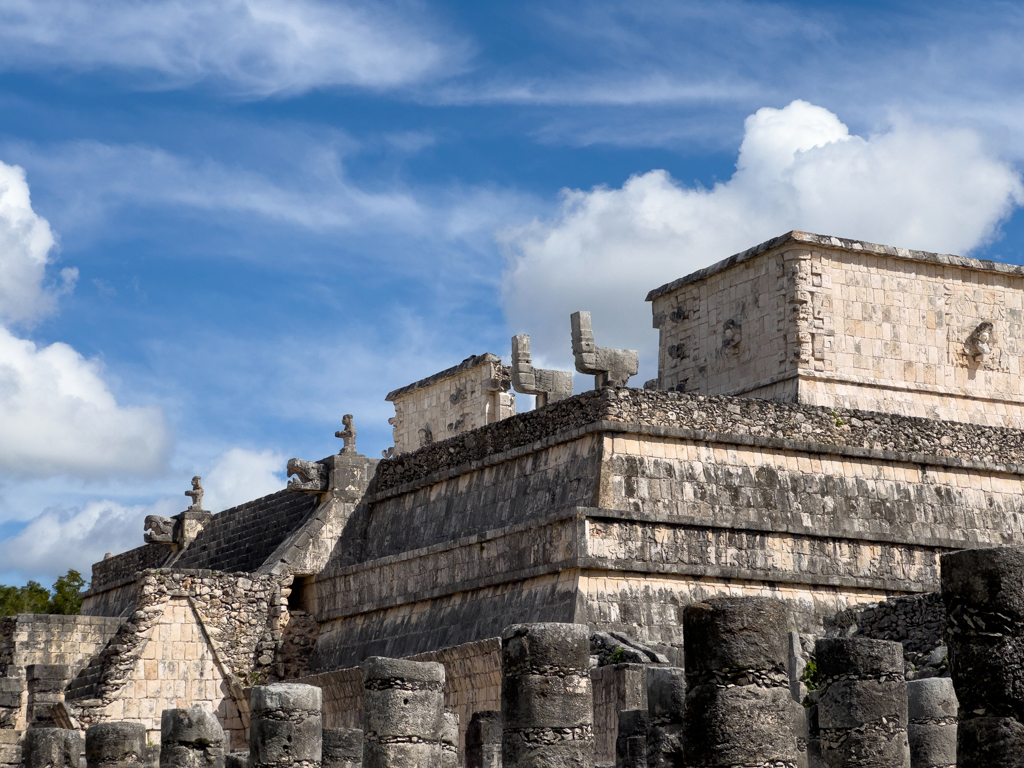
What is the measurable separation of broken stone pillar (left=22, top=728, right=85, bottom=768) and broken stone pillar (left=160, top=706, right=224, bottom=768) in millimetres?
2798

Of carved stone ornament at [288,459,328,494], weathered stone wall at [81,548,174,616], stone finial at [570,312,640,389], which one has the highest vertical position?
stone finial at [570,312,640,389]

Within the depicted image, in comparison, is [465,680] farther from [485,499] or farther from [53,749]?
[53,749]

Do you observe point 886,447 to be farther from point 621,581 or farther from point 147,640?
point 147,640

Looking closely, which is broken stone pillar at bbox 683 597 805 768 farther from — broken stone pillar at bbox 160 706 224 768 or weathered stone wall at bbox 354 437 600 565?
weathered stone wall at bbox 354 437 600 565

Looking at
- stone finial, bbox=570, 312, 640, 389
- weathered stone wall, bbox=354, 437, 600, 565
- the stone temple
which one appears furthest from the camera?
stone finial, bbox=570, 312, 640, 389

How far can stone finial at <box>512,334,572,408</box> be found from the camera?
2608cm

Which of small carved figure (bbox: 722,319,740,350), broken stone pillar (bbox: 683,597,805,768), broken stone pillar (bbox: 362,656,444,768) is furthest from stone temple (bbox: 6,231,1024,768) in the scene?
broken stone pillar (bbox: 683,597,805,768)

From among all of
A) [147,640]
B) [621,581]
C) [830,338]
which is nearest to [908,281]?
[830,338]

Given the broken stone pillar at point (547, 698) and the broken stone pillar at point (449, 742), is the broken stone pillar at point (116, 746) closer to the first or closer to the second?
the broken stone pillar at point (449, 742)

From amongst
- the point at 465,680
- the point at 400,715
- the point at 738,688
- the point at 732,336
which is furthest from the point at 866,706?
the point at 732,336

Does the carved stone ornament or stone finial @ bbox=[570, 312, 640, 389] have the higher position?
stone finial @ bbox=[570, 312, 640, 389]

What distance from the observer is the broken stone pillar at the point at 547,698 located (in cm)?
1307

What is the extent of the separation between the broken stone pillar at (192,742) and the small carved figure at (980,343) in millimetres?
14410

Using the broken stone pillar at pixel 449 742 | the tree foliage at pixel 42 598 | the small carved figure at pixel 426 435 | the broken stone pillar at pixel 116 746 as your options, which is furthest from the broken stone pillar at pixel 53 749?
the tree foliage at pixel 42 598
